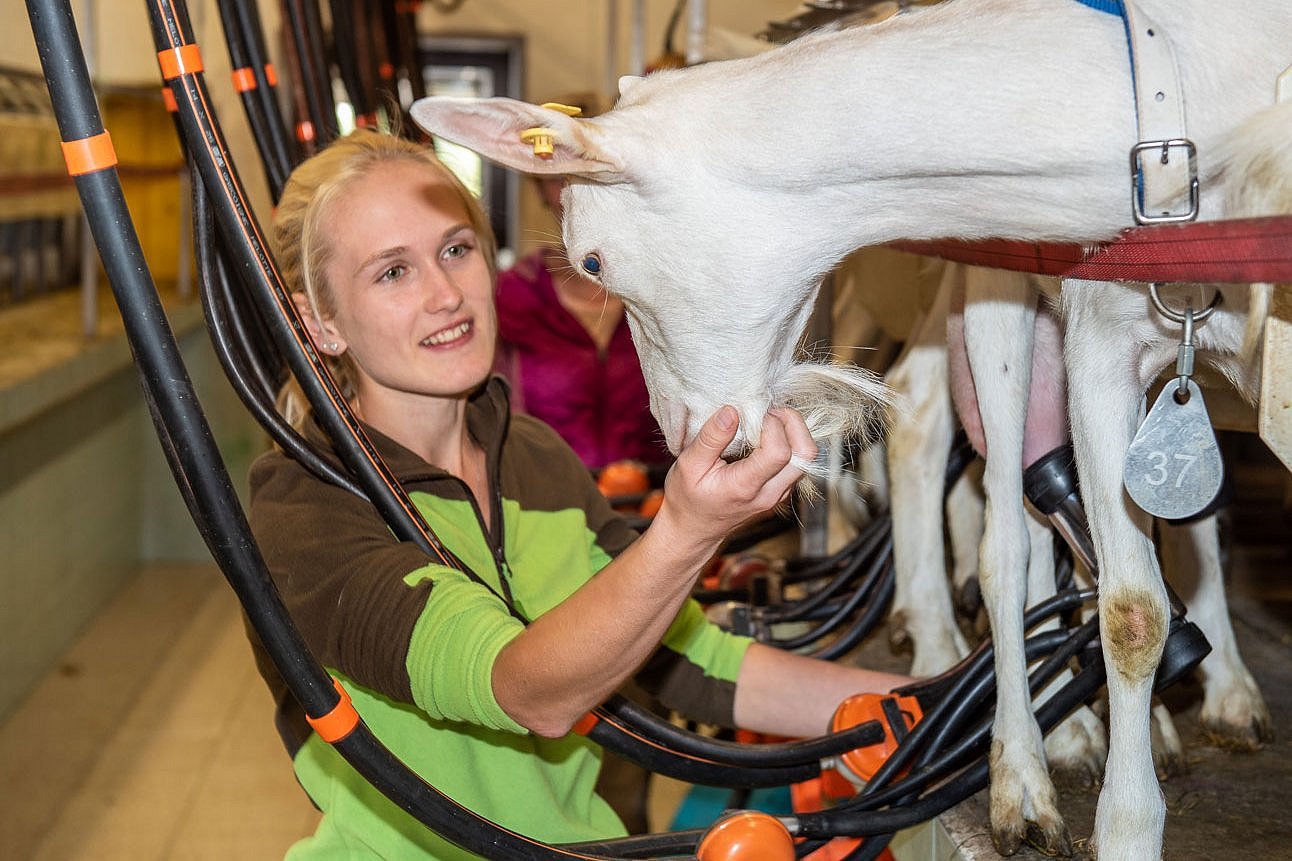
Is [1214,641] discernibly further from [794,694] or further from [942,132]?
[942,132]

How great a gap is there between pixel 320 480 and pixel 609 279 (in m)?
0.35

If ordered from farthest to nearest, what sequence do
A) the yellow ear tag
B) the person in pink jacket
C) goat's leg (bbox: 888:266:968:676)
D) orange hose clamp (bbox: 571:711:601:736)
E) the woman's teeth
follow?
the person in pink jacket < goat's leg (bbox: 888:266:968:676) < the woman's teeth < orange hose clamp (bbox: 571:711:601:736) < the yellow ear tag

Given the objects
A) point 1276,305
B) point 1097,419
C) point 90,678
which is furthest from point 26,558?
point 1276,305

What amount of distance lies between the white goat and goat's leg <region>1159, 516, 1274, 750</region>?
0.40m

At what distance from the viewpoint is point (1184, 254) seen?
→ 2.94 ft

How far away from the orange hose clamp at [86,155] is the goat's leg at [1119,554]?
2.49 feet

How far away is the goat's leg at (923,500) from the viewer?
1.81 meters

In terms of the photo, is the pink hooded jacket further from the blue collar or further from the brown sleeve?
the blue collar

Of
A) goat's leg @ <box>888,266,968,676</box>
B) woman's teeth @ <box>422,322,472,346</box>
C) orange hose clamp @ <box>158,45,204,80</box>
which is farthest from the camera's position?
goat's leg @ <box>888,266,968,676</box>

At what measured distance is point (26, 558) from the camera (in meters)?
3.39

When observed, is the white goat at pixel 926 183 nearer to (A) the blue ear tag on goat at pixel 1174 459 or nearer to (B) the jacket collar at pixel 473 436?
(A) the blue ear tag on goat at pixel 1174 459

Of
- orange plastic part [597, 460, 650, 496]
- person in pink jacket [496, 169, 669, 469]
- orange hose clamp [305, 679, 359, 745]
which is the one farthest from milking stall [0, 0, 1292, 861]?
person in pink jacket [496, 169, 669, 469]

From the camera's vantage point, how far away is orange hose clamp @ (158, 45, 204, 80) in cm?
108

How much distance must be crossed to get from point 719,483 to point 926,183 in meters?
0.28
